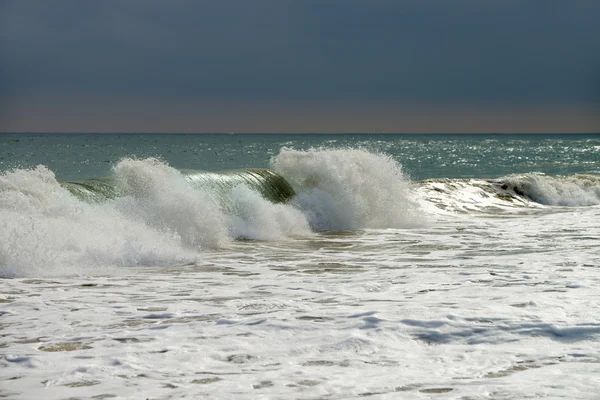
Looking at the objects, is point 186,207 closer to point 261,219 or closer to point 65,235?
point 261,219

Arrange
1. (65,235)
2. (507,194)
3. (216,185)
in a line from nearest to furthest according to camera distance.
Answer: (65,235), (216,185), (507,194)

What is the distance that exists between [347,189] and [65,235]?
8407 millimetres

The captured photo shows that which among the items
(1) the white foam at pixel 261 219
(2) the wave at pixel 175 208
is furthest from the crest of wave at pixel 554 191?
(1) the white foam at pixel 261 219

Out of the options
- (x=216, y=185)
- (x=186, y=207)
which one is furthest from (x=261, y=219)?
(x=186, y=207)

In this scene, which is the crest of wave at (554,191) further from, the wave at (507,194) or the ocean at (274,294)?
the ocean at (274,294)

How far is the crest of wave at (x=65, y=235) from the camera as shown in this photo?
9484 millimetres

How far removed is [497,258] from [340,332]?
5.32m

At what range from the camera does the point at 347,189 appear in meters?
17.5

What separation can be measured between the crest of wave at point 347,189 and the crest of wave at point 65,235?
17.8ft

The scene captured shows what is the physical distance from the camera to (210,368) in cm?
522

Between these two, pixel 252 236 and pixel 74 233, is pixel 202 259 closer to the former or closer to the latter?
pixel 74 233

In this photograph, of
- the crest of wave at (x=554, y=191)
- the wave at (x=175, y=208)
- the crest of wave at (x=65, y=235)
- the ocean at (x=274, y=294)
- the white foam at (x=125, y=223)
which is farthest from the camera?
the crest of wave at (x=554, y=191)

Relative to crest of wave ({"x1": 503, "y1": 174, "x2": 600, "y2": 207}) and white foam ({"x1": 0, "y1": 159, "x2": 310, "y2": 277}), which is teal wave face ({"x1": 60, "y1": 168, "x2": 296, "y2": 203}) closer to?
white foam ({"x1": 0, "y1": 159, "x2": 310, "y2": 277})

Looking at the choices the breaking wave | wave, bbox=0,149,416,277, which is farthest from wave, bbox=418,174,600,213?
wave, bbox=0,149,416,277
